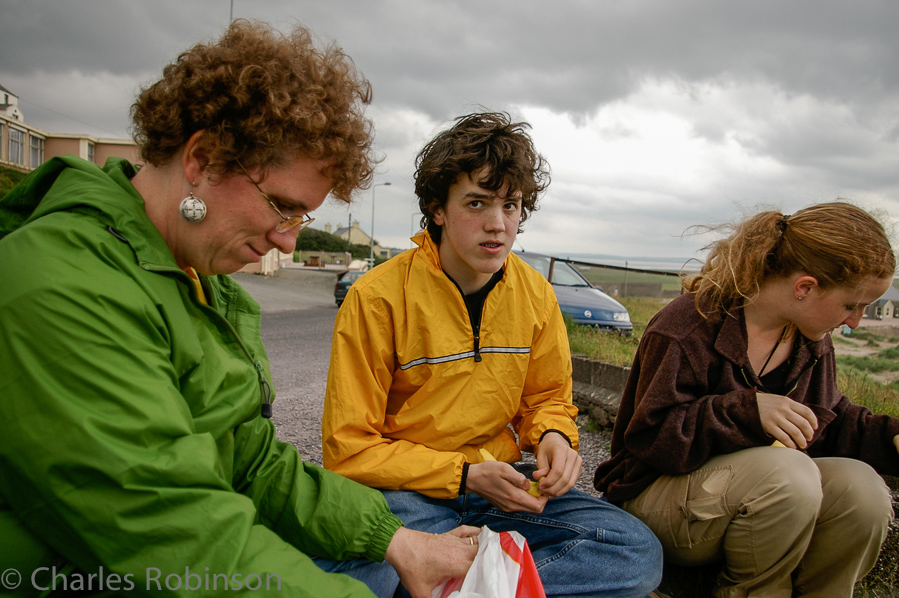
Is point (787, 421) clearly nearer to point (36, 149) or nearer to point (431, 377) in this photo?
point (431, 377)

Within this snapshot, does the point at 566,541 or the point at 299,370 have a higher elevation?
the point at 566,541

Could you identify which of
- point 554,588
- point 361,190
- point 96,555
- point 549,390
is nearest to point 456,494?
point 554,588

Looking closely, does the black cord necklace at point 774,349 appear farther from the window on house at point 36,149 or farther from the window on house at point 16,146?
the window on house at point 36,149

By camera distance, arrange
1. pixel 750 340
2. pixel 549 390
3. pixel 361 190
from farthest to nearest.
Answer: pixel 549 390, pixel 750 340, pixel 361 190

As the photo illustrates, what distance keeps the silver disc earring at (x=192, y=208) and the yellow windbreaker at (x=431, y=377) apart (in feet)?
2.58

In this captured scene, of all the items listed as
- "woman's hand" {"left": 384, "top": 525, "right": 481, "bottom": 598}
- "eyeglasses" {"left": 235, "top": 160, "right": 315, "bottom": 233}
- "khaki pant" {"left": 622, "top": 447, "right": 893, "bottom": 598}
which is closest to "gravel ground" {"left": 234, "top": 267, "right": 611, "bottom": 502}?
"khaki pant" {"left": 622, "top": 447, "right": 893, "bottom": 598}

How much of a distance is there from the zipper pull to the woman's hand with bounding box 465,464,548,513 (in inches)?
29.1

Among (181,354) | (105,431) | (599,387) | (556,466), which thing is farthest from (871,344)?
(105,431)

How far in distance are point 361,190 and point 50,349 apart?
994 millimetres

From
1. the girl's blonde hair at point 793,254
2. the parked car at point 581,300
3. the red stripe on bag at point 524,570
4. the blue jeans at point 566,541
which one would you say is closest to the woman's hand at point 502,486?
the blue jeans at point 566,541

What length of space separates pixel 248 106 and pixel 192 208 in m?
0.28

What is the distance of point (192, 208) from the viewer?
1353 millimetres

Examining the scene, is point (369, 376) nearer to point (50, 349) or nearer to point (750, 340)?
point (50, 349)

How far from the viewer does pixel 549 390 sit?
7.68 feet
